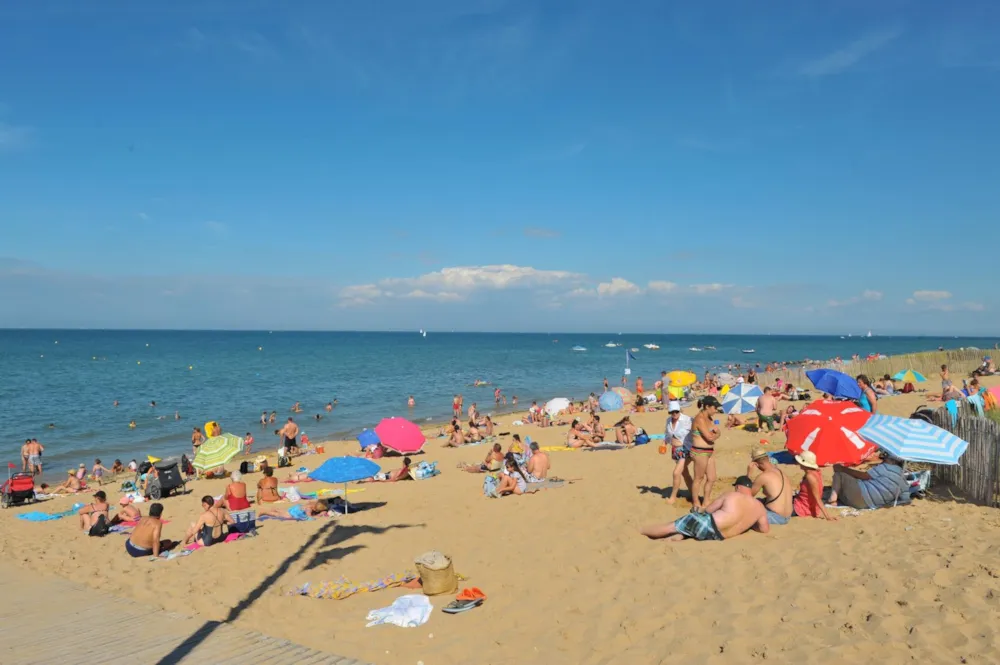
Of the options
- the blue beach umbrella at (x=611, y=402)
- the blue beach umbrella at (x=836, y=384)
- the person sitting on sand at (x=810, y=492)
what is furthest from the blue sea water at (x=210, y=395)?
the person sitting on sand at (x=810, y=492)

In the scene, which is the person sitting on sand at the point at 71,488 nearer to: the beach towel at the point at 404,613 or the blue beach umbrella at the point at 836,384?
the beach towel at the point at 404,613

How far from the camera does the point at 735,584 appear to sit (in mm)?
5992

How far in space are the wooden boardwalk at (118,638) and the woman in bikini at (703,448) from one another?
5160 mm

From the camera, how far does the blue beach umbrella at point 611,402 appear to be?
25.9 meters

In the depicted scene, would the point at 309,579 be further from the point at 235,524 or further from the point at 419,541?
the point at 235,524

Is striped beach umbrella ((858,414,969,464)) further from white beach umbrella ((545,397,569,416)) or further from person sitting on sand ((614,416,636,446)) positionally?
white beach umbrella ((545,397,569,416))

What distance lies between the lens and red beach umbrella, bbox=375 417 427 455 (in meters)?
16.0

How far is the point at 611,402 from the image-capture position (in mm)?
25953

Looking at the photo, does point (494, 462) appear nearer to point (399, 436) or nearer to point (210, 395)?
point (399, 436)

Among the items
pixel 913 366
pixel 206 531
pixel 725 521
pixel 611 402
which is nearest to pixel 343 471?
pixel 206 531

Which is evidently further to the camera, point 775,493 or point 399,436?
point 399,436

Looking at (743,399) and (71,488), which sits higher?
(743,399)

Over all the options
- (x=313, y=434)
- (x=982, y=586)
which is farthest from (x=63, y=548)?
(x=313, y=434)

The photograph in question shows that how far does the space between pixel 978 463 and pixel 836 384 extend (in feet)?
17.5
